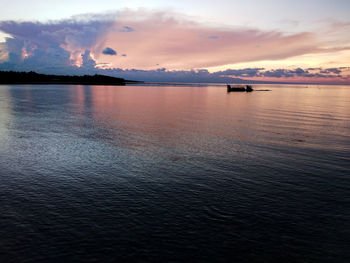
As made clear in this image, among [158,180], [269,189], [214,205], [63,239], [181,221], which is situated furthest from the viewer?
[158,180]

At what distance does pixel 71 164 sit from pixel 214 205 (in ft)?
39.3

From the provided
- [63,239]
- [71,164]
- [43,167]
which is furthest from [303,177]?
[43,167]

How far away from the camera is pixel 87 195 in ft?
46.8

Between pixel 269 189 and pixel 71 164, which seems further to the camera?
pixel 71 164

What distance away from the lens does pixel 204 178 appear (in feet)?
56.7

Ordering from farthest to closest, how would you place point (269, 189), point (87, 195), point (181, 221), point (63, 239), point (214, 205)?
point (269, 189), point (87, 195), point (214, 205), point (181, 221), point (63, 239)

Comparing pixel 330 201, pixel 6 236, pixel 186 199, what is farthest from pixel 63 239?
pixel 330 201

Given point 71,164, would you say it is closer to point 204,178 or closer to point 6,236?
point 6,236

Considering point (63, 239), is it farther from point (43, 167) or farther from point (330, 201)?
point (330, 201)

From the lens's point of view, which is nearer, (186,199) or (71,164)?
(186,199)

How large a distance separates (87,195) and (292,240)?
1082 cm

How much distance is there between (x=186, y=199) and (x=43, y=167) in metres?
11.5

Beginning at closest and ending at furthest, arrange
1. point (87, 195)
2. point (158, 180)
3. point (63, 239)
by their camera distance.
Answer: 1. point (63, 239)
2. point (87, 195)
3. point (158, 180)

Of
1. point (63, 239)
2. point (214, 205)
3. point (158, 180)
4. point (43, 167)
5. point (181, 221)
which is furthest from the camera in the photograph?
point (43, 167)
